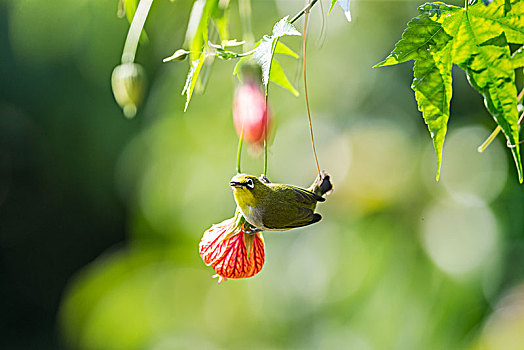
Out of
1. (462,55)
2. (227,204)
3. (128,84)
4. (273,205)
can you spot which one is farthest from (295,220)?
(227,204)

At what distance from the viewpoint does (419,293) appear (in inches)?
65.6

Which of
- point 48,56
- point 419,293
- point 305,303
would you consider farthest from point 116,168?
point 419,293

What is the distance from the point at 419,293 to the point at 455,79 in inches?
23.2

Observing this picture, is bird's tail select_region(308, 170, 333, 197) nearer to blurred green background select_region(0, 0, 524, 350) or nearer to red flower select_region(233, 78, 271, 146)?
red flower select_region(233, 78, 271, 146)

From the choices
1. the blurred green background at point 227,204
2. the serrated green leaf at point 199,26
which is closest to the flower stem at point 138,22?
the serrated green leaf at point 199,26

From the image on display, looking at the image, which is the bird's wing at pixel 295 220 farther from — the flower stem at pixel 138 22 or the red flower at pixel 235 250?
the flower stem at pixel 138 22

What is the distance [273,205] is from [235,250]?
68mm

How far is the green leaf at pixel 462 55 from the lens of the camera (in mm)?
309

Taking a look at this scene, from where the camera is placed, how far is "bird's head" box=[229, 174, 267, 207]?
1.15 feet

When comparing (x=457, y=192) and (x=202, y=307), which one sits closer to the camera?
(x=457, y=192)

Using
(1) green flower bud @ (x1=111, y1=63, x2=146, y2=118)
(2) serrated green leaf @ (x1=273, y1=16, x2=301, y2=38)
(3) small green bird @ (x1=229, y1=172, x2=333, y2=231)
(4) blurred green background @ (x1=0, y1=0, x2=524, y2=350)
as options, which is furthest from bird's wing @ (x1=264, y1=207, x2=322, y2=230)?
(4) blurred green background @ (x1=0, y1=0, x2=524, y2=350)

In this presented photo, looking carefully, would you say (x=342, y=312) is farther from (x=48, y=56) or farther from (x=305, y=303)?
(x=48, y=56)

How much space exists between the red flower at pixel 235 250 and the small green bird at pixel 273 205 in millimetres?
47

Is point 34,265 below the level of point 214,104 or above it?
below
